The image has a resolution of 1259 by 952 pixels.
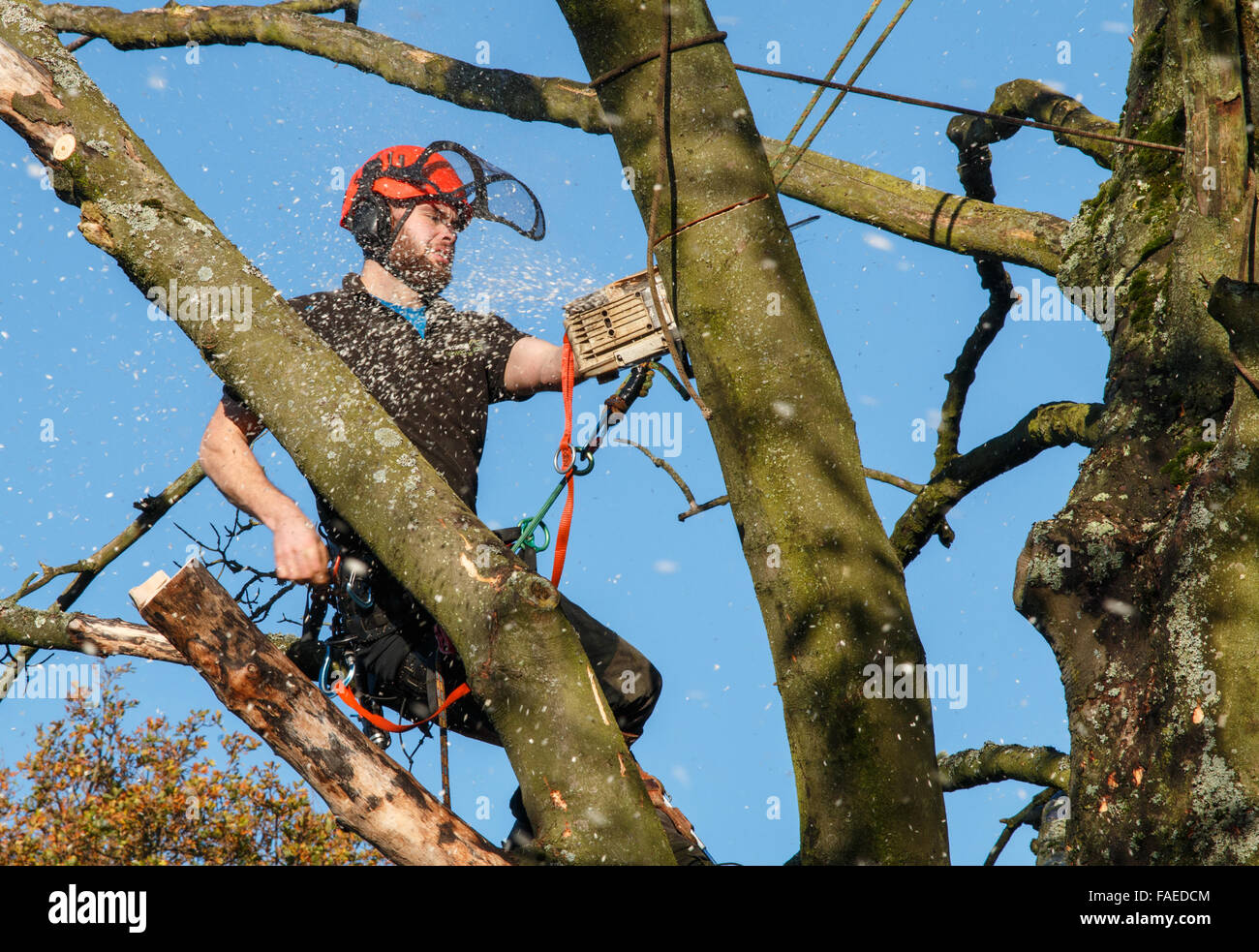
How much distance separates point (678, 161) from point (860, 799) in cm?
136

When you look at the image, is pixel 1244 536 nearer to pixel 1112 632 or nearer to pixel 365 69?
pixel 1112 632

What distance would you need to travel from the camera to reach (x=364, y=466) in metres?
2.43

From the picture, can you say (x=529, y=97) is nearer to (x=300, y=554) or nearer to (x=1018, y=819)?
(x=300, y=554)

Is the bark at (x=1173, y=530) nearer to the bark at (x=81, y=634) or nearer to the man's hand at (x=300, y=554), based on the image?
the man's hand at (x=300, y=554)

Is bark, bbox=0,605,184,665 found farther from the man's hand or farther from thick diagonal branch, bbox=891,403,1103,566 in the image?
thick diagonal branch, bbox=891,403,1103,566

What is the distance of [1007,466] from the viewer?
498 centimetres

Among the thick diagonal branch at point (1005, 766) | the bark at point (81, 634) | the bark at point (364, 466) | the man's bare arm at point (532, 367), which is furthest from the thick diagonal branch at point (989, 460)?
the bark at point (81, 634)

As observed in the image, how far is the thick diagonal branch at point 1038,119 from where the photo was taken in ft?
14.6

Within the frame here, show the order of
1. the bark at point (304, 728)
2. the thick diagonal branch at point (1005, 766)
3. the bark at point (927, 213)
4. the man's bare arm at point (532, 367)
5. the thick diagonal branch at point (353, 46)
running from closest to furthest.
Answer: the bark at point (304, 728) → the man's bare arm at point (532, 367) → the bark at point (927, 213) → the thick diagonal branch at point (1005, 766) → the thick diagonal branch at point (353, 46)

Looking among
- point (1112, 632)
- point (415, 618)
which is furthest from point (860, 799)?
point (415, 618)

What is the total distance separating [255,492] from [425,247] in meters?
1.14

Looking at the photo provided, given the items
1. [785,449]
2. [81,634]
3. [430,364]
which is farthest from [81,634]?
[785,449]

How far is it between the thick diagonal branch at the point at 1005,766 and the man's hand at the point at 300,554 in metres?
2.99

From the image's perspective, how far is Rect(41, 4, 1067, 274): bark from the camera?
4.25 m
